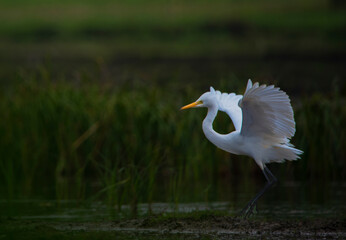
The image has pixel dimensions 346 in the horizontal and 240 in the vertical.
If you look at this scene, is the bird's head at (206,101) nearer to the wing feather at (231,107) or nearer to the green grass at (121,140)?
the wing feather at (231,107)

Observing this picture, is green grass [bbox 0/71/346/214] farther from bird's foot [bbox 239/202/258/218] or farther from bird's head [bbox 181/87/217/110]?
bird's head [bbox 181/87/217/110]

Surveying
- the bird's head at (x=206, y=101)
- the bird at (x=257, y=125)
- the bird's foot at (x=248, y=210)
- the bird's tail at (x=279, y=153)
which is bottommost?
the bird's foot at (x=248, y=210)

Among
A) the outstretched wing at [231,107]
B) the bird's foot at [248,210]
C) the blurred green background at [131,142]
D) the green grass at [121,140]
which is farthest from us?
the green grass at [121,140]

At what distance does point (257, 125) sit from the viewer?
286 inches

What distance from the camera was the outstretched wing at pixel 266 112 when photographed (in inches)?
264

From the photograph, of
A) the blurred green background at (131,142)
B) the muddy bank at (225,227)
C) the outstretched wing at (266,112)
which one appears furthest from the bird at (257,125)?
the blurred green background at (131,142)

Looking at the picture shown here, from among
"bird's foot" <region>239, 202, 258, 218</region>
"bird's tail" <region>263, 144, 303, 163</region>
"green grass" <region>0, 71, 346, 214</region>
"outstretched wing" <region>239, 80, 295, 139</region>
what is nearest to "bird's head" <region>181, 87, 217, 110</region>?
"outstretched wing" <region>239, 80, 295, 139</region>

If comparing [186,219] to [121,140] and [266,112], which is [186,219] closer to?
[266,112]

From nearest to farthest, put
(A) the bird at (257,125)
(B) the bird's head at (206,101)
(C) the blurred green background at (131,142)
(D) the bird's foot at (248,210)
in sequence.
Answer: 1. (A) the bird at (257,125)
2. (B) the bird's head at (206,101)
3. (D) the bird's foot at (248,210)
4. (C) the blurred green background at (131,142)

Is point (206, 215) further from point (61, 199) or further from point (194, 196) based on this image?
point (61, 199)

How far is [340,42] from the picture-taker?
29.6m

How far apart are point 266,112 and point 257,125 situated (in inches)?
10.7

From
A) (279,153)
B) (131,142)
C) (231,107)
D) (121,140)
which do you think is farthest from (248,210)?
(121,140)

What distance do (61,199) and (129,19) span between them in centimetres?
2805
